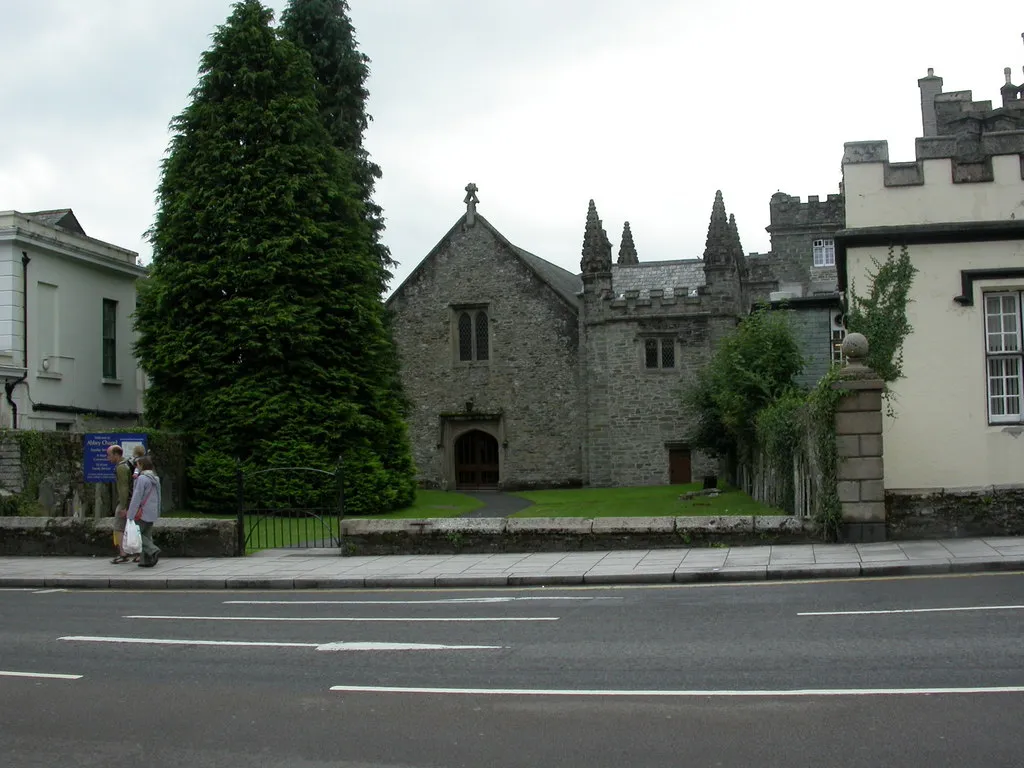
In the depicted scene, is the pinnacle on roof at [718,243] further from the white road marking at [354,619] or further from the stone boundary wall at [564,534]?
the white road marking at [354,619]

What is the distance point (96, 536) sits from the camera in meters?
19.8

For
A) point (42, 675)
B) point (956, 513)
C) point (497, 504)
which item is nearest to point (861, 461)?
point (956, 513)

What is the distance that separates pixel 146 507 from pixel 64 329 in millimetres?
12594

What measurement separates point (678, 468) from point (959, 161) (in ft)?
92.6

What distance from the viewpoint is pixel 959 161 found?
19672 mm

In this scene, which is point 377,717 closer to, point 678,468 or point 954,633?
point 954,633

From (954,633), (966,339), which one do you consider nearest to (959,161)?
(966,339)

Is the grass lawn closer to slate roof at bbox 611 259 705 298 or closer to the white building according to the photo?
slate roof at bbox 611 259 705 298

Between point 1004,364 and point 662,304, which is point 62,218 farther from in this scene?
point 1004,364

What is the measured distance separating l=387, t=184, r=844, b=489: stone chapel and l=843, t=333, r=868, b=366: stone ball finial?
94.5 ft

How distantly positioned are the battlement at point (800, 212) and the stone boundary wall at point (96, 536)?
163 ft

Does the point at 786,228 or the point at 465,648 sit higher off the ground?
the point at 786,228

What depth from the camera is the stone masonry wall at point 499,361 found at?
4859cm

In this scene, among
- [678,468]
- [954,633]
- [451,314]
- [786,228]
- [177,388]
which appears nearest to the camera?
[954,633]
